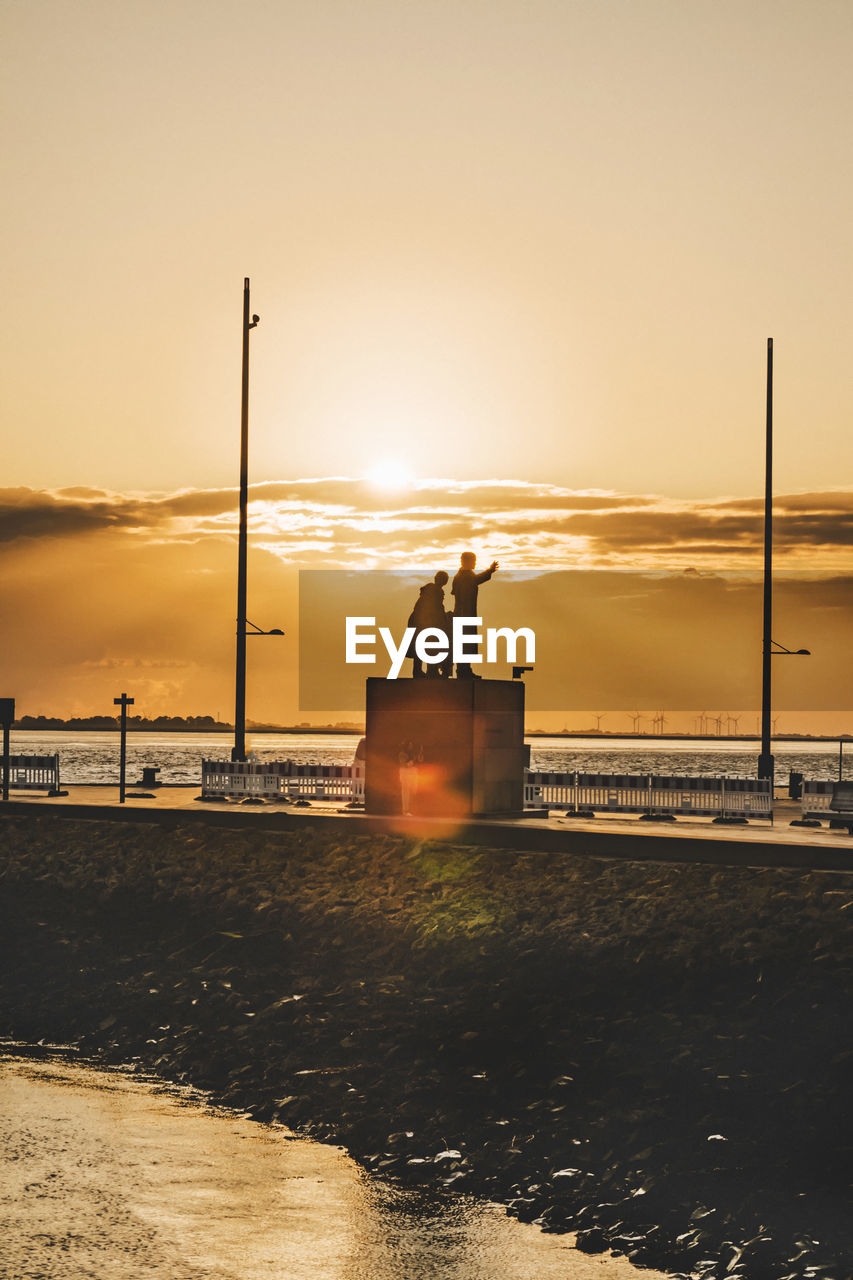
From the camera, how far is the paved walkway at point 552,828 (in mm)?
22281

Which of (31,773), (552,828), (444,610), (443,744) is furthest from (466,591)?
(31,773)

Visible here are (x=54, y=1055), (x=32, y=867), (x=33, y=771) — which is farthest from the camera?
(x=33, y=771)

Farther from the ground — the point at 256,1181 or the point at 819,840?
the point at 819,840

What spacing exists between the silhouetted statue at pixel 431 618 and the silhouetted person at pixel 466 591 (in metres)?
0.25

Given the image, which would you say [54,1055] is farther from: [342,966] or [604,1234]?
[604,1234]

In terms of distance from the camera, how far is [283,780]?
36562 millimetres

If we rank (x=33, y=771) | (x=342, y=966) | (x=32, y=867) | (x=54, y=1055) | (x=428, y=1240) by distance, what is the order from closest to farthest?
(x=428, y=1240)
(x=54, y=1055)
(x=342, y=966)
(x=32, y=867)
(x=33, y=771)

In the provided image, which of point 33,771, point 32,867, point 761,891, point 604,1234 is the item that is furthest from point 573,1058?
point 33,771

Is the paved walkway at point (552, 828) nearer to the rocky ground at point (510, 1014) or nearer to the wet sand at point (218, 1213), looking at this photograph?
the rocky ground at point (510, 1014)

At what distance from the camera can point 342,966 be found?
69.8ft

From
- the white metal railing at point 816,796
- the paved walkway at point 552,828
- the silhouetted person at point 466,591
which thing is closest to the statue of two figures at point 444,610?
the silhouetted person at point 466,591

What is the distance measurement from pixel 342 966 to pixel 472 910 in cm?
205

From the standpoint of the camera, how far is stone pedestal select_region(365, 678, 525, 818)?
2877cm

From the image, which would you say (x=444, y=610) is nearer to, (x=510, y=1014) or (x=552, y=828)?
(x=552, y=828)
